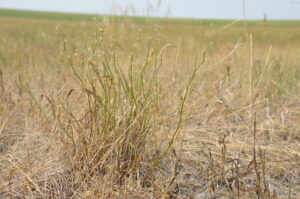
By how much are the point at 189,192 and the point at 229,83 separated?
A: 1.59 meters

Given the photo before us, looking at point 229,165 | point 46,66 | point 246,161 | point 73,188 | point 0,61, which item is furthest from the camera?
point 46,66

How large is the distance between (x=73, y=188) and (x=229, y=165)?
0.71m

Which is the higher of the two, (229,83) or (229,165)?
(229,83)

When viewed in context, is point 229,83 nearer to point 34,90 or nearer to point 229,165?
point 229,165

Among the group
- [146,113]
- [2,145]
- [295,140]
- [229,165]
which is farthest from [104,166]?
[295,140]

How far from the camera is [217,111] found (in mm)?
2375

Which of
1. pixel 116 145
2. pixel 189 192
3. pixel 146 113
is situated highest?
pixel 146 113

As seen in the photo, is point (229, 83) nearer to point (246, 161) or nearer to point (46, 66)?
point (246, 161)

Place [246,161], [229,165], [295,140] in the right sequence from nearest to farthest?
[229,165] → [246,161] → [295,140]

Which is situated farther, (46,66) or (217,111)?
(46,66)

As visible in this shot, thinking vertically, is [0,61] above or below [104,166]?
above

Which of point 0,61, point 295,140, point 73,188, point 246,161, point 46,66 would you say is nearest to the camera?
point 73,188

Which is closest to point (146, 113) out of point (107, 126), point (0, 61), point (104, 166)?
point (107, 126)

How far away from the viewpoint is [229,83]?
110 inches
